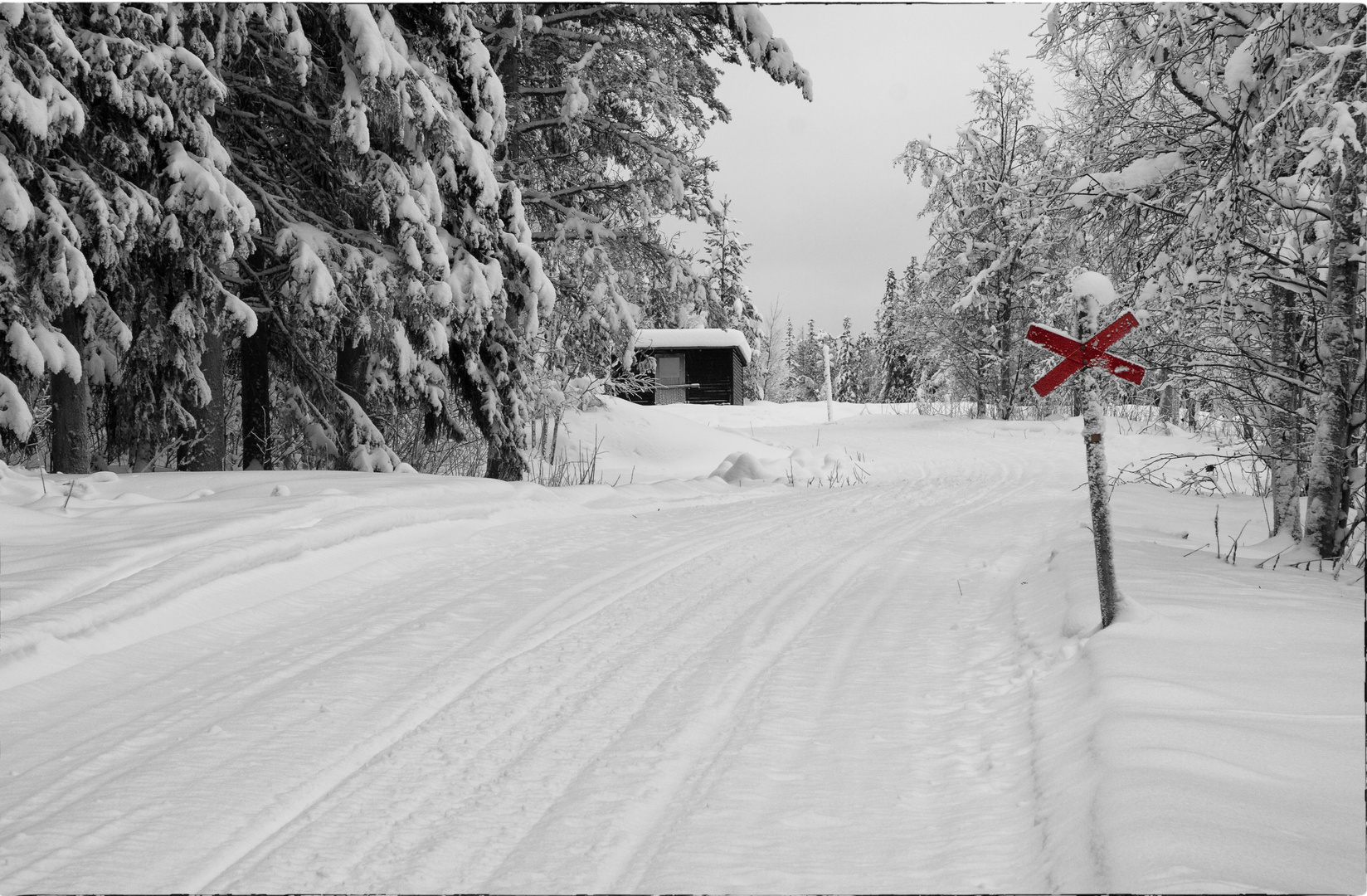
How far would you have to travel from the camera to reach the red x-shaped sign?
4.01 meters

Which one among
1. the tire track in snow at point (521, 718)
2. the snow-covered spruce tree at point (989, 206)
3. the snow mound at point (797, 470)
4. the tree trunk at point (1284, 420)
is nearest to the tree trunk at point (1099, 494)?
the tire track in snow at point (521, 718)

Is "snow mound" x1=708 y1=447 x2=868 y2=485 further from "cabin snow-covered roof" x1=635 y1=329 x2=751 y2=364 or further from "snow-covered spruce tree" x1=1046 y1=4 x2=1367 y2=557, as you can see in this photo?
"cabin snow-covered roof" x1=635 y1=329 x2=751 y2=364

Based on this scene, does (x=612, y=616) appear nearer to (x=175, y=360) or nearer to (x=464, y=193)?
(x=175, y=360)

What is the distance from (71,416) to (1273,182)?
32.8 feet

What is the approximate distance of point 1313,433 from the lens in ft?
21.5

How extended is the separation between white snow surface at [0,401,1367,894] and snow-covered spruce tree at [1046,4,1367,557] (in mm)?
1189

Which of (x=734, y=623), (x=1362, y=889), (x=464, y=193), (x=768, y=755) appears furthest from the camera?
(x=464, y=193)

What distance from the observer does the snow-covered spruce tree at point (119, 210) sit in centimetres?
698

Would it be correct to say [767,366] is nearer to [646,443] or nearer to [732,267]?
[732,267]

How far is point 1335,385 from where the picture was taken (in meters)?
5.97

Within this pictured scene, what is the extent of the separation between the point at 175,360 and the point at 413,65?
371cm

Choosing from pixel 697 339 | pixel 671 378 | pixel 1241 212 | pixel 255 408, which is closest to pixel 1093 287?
pixel 1241 212

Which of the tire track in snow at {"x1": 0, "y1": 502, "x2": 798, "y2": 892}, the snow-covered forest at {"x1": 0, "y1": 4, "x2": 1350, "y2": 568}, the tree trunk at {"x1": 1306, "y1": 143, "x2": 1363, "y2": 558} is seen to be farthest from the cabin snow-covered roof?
the tree trunk at {"x1": 1306, "y1": 143, "x2": 1363, "y2": 558}

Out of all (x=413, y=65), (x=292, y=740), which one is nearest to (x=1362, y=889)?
(x=292, y=740)
